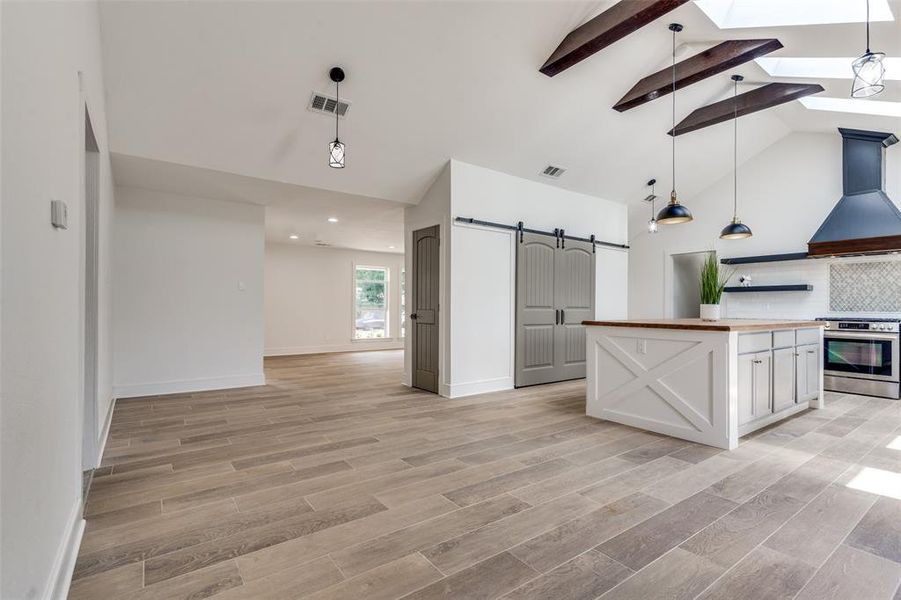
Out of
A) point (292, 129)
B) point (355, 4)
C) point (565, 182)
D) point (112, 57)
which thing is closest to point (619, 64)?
point (565, 182)

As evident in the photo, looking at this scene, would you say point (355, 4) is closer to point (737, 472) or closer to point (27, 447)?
point (27, 447)

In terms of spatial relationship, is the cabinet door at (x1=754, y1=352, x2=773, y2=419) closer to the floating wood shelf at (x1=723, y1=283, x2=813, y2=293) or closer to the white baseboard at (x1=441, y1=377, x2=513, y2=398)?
the white baseboard at (x1=441, y1=377, x2=513, y2=398)

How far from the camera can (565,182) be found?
6.30 m

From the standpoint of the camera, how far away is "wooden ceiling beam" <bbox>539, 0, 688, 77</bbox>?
11.1 ft

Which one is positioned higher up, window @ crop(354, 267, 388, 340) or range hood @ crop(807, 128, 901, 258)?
range hood @ crop(807, 128, 901, 258)

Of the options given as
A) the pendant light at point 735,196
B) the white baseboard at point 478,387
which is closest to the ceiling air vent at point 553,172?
the pendant light at point 735,196

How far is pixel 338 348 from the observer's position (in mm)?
10414

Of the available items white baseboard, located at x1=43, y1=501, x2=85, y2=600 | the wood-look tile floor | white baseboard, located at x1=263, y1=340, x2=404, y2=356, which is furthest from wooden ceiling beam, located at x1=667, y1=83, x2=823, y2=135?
white baseboard, located at x1=263, y1=340, x2=404, y2=356

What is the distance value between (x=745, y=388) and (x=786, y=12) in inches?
126

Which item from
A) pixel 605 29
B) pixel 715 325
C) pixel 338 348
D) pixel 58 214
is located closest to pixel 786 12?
pixel 605 29

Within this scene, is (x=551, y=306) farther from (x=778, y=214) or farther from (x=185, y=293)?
(x=185, y=293)

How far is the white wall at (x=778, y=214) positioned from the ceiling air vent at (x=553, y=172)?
2.24 m

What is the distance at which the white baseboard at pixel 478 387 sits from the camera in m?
5.17

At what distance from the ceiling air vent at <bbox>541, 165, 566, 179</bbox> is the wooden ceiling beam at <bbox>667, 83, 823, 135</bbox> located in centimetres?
159
